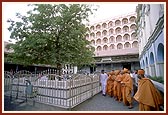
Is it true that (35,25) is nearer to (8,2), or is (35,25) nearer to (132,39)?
(8,2)

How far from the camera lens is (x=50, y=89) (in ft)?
19.2

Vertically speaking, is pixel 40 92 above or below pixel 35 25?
below

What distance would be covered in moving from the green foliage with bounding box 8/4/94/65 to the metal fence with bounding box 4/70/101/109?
2770 mm

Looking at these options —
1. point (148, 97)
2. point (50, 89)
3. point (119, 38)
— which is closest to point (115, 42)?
point (119, 38)

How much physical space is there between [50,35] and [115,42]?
24.0 m

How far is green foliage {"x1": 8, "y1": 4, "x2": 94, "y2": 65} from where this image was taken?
9.93 meters

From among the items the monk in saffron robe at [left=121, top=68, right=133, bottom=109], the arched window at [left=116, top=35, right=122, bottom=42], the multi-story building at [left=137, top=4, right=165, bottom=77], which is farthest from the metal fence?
the arched window at [left=116, top=35, right=122, bottom=42]

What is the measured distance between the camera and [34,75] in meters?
7.10

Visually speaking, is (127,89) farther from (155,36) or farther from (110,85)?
(155,36)

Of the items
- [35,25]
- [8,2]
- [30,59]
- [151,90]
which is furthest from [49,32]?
[151,90]

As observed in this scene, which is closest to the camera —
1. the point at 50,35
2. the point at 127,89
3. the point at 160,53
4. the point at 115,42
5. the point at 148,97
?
the point at 148,97

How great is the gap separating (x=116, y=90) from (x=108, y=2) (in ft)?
15.2

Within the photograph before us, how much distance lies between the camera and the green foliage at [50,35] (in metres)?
9.93

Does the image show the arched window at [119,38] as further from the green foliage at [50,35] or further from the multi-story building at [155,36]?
the green foliage at [50,35]
